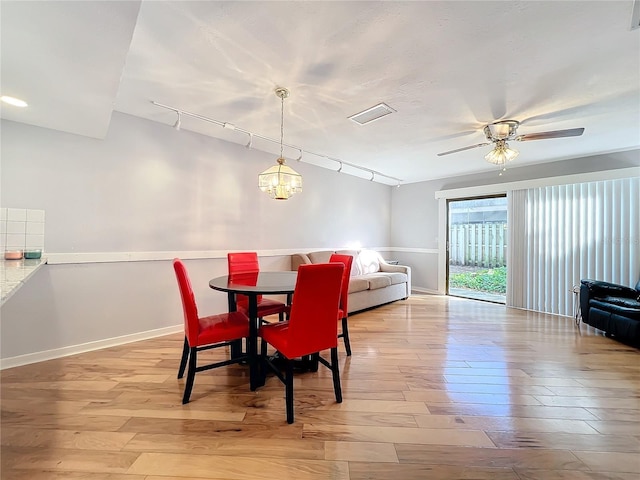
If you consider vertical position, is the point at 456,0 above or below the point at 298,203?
above

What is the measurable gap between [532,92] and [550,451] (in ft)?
8.76

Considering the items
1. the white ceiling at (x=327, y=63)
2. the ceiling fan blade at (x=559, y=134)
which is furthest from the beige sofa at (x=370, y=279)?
the ceiling fan blade at (x=559, y=134)

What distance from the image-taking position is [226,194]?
3.76 metres

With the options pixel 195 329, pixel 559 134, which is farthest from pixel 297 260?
pixel 559 134

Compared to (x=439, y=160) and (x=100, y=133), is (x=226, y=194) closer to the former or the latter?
(x=100, y=133)

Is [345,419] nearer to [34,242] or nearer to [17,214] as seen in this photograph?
[34,242]

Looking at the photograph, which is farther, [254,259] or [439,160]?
[439,160]

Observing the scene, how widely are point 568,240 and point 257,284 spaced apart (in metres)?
4.79

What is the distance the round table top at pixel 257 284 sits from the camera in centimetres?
204

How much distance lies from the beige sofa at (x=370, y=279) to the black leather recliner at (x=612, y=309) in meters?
2.49

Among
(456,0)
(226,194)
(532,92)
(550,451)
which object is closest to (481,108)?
(532,92)

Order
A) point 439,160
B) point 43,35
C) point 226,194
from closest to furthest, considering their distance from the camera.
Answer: point 43,35 < point 226,194 < point 439,160

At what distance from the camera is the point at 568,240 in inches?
169

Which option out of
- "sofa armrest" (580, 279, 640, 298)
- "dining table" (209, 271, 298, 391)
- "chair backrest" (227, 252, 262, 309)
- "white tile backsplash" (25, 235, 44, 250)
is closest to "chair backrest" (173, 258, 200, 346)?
"dining table" (209, 271, 298, 391)
